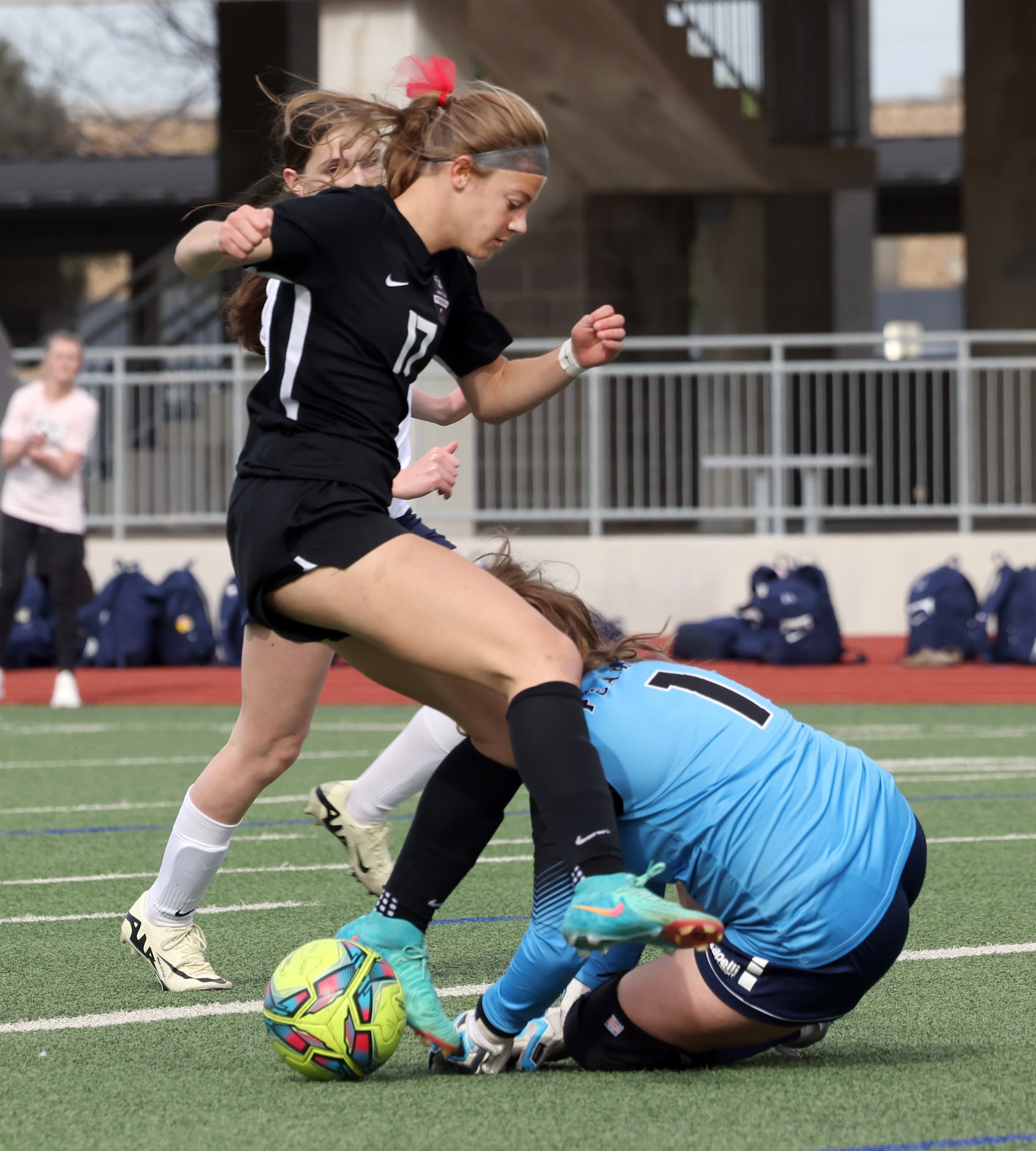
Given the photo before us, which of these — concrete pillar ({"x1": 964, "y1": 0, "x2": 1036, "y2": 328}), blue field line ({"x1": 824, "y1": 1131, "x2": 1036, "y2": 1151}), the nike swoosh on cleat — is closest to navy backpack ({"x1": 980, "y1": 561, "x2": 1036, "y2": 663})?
concrete pillar ({"x1": 964, "y1": 0, "x2": 1036, "y2": 328})

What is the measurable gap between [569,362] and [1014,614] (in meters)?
10.1

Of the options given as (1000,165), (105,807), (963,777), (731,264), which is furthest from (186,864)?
(731,264)

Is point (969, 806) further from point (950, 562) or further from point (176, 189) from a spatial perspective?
point (176, 189)

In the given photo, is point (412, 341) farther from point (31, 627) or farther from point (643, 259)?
point (643, 259)

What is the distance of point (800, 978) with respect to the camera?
3.32 m

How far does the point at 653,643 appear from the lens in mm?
3645

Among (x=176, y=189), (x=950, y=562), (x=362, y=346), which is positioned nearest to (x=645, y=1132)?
(x=362, y=346)

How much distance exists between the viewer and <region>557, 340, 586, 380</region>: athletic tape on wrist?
13.4 feet

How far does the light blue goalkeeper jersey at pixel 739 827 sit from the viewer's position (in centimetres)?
329

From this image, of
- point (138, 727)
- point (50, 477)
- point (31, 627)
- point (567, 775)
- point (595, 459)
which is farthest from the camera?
point (595, 459)

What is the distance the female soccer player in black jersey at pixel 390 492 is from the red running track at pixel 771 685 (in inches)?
325

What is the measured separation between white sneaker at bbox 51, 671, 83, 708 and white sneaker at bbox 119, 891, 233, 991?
701 centimetres

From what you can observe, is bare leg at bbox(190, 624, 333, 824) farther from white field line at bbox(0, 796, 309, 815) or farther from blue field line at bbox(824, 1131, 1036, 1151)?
white field line at bbox(0, 796, 309, 815)

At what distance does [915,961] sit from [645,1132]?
5.22ft
